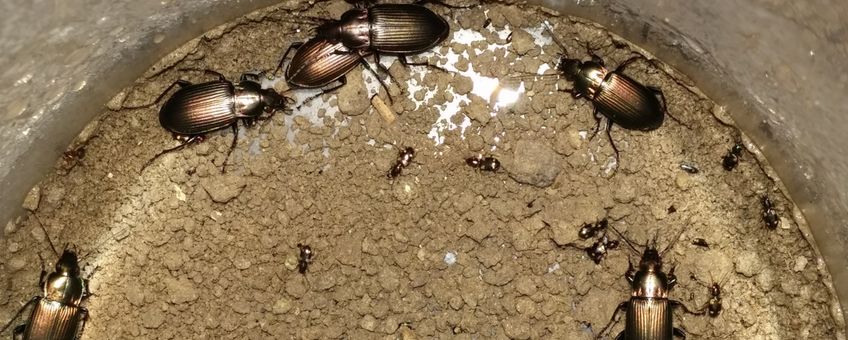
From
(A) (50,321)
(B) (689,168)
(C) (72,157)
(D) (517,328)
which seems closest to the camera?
(A) (50,321)

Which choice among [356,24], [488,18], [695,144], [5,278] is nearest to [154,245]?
[5,278]

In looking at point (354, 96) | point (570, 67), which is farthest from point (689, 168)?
point (354, 96)

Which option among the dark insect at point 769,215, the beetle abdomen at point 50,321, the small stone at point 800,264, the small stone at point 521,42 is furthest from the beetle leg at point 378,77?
the small stone at point 800,264

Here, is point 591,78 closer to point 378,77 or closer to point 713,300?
point 378,77

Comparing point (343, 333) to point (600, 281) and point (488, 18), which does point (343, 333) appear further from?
point (488, 18)

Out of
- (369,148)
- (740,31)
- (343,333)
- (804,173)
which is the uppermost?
(740,31)

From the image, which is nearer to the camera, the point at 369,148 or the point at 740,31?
the point at 740,31

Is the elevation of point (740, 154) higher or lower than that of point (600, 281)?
higher
